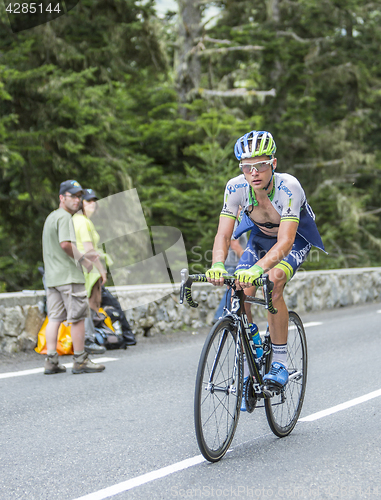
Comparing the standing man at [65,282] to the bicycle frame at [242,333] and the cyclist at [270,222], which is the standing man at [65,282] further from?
the bicycle frame at [242,333]

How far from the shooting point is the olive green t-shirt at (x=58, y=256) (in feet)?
22.4

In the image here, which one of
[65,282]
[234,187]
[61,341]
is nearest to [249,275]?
[234,187]

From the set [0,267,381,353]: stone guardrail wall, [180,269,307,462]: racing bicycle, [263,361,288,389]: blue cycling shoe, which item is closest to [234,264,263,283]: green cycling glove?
[180,269,307,462]: racing bicycle

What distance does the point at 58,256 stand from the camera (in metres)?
6.90

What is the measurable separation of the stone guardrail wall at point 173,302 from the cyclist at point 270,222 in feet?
15.2

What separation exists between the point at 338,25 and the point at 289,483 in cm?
2562

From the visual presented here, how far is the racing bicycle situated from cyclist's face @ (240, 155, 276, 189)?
665 millimetres

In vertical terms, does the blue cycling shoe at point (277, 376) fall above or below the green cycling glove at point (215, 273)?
below

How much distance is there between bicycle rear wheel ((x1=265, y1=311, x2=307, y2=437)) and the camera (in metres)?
4.38

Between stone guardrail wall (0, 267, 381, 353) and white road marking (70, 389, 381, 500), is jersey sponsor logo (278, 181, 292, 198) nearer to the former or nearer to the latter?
white road marking (70, 389, 381, 500)

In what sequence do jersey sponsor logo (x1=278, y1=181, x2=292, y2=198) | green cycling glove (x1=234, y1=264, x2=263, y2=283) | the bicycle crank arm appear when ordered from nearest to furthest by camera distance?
1. green cycling glove (x1=234, y1=264, x2=263, y2=283)
2. the bicycle crank arm
3. jersey sponsor logo (x1=278, y1=181, x2=292, y2=198)

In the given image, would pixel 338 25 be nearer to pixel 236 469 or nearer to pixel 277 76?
pixel 277 76

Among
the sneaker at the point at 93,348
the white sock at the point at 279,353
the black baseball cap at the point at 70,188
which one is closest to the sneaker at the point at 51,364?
the sneaker at the point at 93,348

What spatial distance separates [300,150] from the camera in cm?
2700
